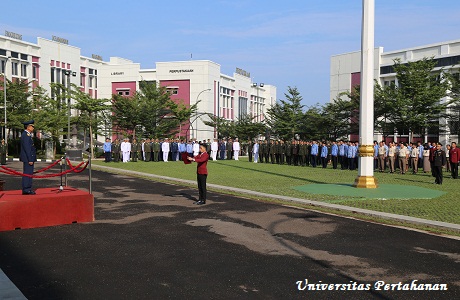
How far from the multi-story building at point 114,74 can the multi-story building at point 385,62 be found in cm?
1197

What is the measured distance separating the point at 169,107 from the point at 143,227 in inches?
1805

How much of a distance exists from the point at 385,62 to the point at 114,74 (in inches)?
1537

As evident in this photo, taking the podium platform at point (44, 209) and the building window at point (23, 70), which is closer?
the podium platform at point (44, 209)

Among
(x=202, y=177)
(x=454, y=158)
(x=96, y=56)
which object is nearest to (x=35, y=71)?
(x=96, y=56)

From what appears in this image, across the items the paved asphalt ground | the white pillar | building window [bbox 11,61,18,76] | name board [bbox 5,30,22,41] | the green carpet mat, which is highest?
name board [bbox 5,30,22,41]

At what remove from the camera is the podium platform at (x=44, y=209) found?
9719mm

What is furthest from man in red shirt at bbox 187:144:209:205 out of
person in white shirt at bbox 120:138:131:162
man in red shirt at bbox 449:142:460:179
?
person in white shirt at bbox 120:138:131:162

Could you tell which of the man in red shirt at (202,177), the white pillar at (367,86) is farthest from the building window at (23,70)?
the man in red shirt at (202,177)

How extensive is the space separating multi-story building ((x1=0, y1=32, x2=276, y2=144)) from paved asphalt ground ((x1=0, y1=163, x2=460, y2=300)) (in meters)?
52.1

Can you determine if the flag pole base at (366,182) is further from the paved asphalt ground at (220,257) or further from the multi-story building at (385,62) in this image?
the multi-story building at (385,62)

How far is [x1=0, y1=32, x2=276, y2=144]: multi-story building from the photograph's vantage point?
63094mm

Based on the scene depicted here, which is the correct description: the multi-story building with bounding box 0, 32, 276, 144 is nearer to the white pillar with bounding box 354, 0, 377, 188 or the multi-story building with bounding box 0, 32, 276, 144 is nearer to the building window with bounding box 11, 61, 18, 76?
the building window with bounding box 11, 61, 18, 76

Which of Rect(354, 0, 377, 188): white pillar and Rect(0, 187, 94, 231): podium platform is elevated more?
Rect(354, 0, 377, 188): white pillar

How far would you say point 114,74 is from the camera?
74562 mm
